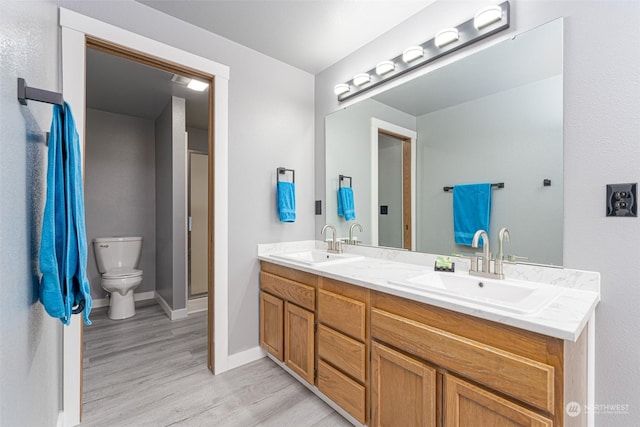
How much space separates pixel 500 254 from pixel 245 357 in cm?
195

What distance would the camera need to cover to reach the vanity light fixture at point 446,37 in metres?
1.62

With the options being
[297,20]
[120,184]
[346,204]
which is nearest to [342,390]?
[346,204]

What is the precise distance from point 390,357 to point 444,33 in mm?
1778

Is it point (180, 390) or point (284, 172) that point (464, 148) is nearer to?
point (284, 172)

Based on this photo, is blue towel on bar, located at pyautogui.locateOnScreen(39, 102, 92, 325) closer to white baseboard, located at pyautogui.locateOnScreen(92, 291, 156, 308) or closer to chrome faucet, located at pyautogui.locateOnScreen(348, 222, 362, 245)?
chrome faucet, located at pyautogui.locateOnScreen(348, 222, 362, 245)

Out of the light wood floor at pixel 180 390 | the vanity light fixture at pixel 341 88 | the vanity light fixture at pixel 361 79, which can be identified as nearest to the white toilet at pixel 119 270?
the light wood floor at pixel 180 390

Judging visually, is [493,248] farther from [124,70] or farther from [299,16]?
[124,70]

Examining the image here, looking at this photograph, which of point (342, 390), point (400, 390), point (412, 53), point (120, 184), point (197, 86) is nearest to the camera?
point (400, 390)

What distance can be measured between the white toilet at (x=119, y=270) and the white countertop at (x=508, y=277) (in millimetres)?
1982

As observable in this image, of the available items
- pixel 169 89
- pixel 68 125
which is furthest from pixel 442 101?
pixel 169 89

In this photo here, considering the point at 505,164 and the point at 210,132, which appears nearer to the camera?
the point at 505,164

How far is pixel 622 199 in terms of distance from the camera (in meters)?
1.12

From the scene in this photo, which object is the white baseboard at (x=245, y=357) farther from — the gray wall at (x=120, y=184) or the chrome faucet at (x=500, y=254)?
the gray wall at (x=120, y=184)

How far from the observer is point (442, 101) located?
5.82ft
